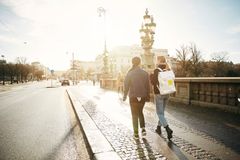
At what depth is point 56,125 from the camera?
7.98 metres

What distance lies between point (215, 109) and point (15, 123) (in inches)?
289

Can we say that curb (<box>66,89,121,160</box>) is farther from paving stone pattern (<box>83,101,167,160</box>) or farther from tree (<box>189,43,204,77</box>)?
tree (<box>189,43,204,77</box>)

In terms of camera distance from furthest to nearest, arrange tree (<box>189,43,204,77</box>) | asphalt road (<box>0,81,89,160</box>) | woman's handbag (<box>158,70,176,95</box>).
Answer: tree (<box>189,43,204,77</box>), woman's handbag (<box>158,70,176,95</box>), asphalt road (<box>0,81,89,160</box>)

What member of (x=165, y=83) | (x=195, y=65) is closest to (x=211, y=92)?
(x=165, y=83)

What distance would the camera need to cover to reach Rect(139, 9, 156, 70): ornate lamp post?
14.6 metres

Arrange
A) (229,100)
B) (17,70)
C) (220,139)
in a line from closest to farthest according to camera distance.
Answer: (220,139)
(229,100)
(17,70)

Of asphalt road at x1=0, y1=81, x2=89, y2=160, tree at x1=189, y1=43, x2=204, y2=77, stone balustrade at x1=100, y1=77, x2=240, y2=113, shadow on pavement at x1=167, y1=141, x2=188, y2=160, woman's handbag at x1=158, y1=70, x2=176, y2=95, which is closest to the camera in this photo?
shadow on pavement at x1=167, y1=141, x2=188, y2=160

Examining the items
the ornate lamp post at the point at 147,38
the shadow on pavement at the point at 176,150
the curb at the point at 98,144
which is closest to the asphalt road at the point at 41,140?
the curb at the point at 98,144

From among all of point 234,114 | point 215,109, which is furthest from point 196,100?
point 234,114

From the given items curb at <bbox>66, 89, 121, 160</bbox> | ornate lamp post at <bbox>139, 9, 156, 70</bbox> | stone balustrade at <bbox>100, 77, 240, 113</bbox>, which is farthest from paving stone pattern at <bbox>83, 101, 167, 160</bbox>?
ornate lamp post at <bbox>139, 9, 156, 70</bbox>

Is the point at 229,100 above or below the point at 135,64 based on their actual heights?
below

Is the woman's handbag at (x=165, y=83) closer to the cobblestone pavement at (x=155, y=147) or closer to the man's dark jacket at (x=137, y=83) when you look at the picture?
the man's dark jacket at (x=137, y=83)

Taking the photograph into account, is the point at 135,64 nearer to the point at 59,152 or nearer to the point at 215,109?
the point at 59,152

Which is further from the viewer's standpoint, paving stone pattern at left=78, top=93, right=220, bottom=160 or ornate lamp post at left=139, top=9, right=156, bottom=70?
ornate lamp post at left=139, top=9, right=156, bottom=70
